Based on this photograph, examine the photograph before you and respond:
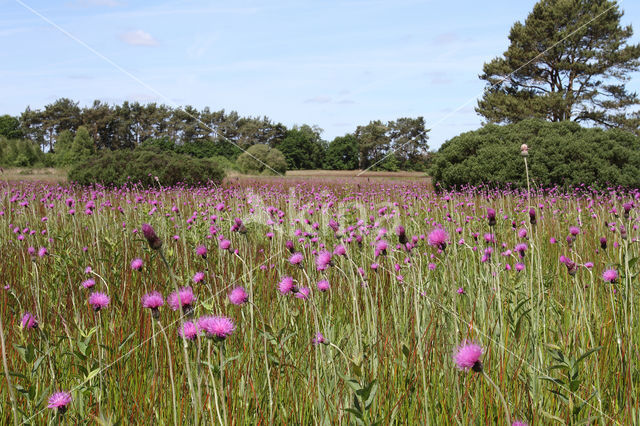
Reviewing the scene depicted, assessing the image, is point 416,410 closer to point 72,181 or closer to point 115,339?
point 115,339

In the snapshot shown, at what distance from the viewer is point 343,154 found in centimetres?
5584

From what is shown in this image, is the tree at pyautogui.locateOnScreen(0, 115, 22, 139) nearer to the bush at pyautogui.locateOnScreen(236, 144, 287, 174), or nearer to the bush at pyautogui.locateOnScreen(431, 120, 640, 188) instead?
the bush at pyautogui.locateOnScreen(236, 144, 287, 174)

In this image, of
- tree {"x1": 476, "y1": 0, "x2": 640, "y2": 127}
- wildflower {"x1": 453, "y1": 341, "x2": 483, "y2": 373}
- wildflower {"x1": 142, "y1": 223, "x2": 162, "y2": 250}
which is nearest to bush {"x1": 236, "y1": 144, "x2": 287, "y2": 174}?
tree {"x1": 476, "y1": 0, "x2": 640, "y2": 127}

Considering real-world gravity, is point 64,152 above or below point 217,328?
above

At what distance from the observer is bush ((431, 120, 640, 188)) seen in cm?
1175

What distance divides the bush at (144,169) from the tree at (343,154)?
40.5 m

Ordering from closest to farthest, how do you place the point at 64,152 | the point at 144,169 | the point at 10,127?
the point at 144,169 → the point at 64,152 → the point at 10,127

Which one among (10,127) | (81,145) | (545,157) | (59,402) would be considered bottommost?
(59,402)

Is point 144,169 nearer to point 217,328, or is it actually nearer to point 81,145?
point 217,328

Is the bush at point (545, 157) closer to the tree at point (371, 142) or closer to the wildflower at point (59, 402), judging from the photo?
the wildflower at point (59, 402)

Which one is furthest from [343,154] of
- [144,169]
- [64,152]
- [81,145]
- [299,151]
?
[144,169]

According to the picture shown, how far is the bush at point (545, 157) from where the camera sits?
38.5 feet

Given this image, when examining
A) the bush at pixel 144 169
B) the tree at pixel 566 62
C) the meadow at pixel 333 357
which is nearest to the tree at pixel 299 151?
the tree at pixel 566 62

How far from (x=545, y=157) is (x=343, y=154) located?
44257mm
